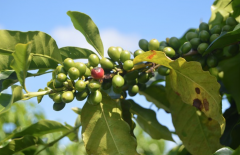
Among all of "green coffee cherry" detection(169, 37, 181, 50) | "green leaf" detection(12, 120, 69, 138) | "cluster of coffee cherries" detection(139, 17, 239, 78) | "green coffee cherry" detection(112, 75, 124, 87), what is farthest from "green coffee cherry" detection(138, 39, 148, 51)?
"green leaf" detection(12, 120, 69, 138)

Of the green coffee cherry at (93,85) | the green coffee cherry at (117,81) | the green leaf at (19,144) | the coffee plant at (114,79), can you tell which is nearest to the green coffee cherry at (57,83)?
the coffee plant at (114,79)

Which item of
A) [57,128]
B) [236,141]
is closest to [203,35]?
[236,141]

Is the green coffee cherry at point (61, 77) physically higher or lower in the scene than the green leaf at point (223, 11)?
lower

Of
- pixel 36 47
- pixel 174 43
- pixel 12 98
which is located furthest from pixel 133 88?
pixel 12 98

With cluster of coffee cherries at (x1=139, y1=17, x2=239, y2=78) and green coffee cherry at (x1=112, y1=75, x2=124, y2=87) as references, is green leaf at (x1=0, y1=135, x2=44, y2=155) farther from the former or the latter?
cluster of coffee cherries at (x1=139, y1=17, x2=239, y2=78)

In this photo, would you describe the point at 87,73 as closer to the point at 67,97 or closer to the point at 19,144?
the point at 67,97

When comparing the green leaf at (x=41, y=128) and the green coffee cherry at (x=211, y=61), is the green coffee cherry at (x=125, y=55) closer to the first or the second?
the green coffee cherry at (x=211, y=61)
